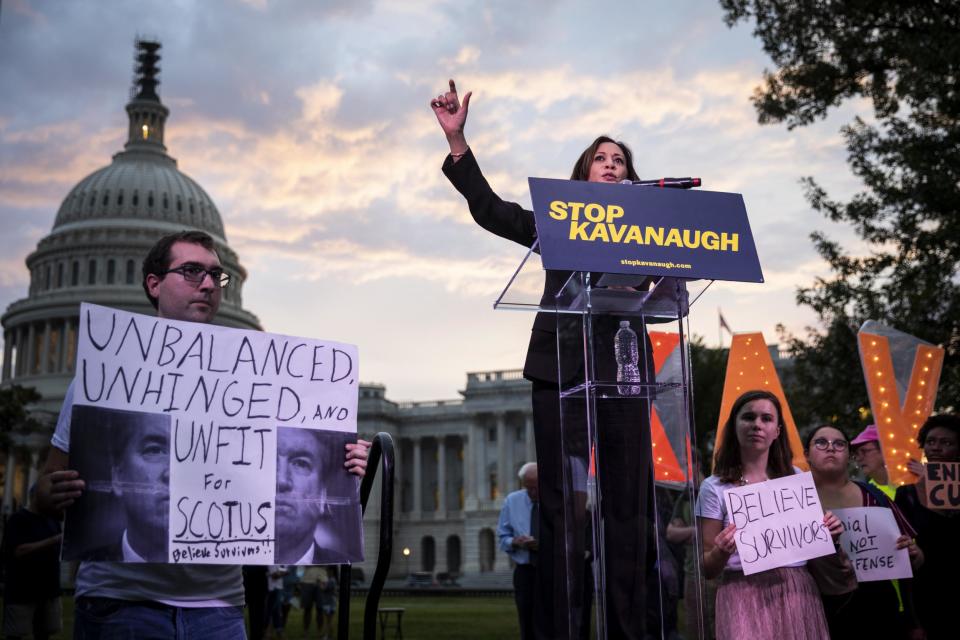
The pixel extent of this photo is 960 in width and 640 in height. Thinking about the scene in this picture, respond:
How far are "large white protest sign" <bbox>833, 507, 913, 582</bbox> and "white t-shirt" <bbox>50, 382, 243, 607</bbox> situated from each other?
3.58 meters

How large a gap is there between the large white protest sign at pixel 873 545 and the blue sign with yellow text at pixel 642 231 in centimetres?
188

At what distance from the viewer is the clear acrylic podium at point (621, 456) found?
4.39m

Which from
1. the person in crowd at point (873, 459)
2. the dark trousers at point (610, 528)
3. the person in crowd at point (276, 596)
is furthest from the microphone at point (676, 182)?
the person in crowd at point (276, 596)

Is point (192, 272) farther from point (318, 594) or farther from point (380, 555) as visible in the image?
point (318, 594)

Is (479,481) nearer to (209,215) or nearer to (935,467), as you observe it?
(209,215)

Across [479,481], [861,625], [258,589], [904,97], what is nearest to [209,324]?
[258,589]

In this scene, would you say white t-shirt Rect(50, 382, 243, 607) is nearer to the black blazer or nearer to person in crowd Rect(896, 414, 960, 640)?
the black blazer

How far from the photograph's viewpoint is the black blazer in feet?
16.0

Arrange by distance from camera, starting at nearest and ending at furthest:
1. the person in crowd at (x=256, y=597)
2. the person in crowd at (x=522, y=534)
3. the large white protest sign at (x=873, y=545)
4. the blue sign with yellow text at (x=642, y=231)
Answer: the person in crowd at (x=256, y=597) < the blue sign with yellow text at (x=642, y=231) < the large white protest sign at (x=873, y=545) < the person in crowd at (x=522, y=534)

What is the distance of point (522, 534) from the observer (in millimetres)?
9992

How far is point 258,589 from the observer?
12.3ft

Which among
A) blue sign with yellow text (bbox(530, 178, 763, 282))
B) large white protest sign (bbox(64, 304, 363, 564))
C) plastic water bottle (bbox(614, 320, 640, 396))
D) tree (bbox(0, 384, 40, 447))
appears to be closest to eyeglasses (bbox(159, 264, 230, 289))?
large white protest sign (bbox(64, 304, 363, 564))

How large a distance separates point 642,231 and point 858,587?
2.91m

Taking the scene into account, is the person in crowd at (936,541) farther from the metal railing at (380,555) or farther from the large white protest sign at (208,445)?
the large white protest sign at (208,445)
